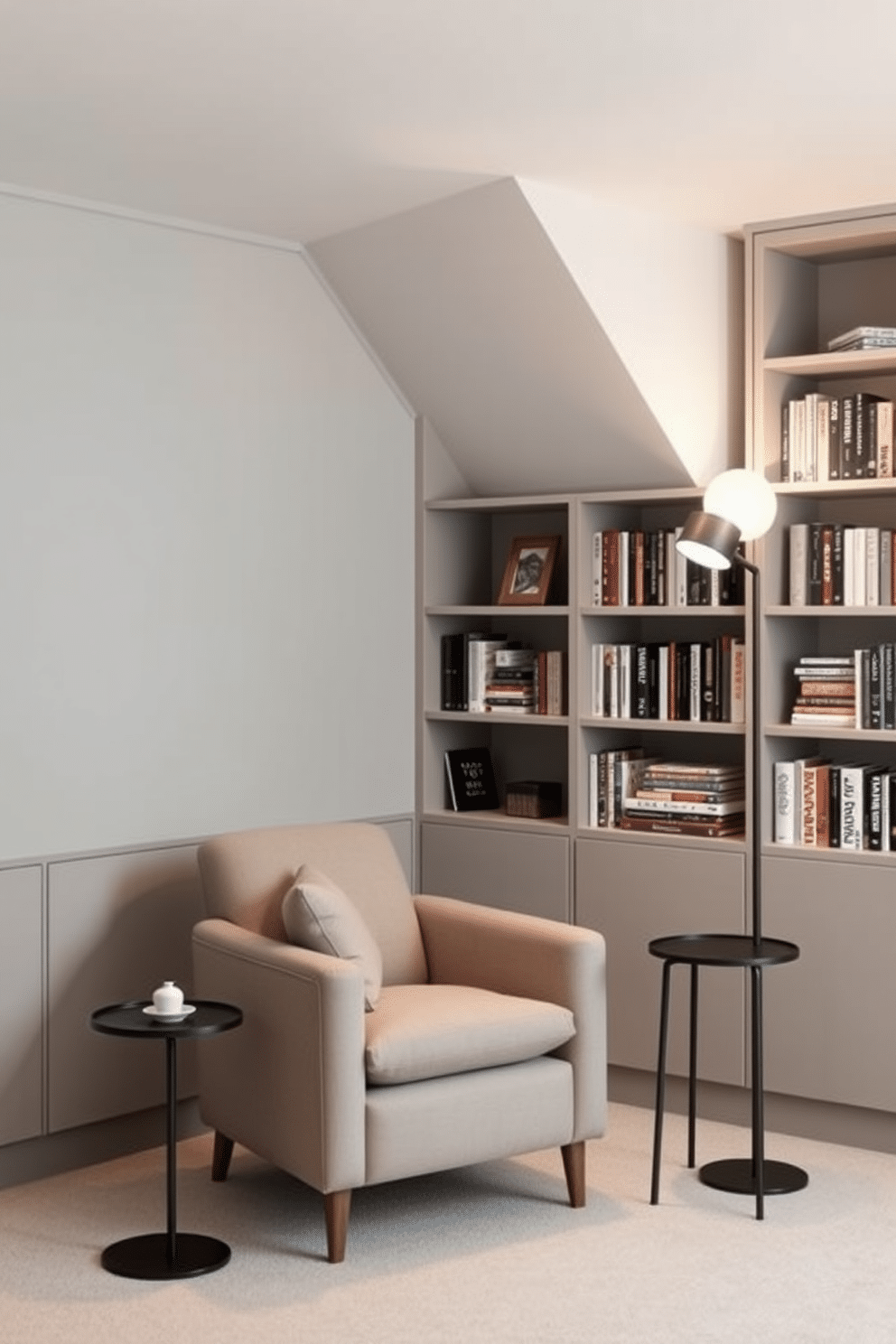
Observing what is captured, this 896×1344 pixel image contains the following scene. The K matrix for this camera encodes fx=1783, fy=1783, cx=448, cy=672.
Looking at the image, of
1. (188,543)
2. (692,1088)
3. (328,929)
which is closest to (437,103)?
(188,543)

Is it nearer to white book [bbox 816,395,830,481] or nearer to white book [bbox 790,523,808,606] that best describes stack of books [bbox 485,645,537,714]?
white book [bbox 790,523,808,606]

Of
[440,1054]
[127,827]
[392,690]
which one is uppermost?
[392,690]

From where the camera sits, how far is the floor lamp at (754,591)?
14.1ft

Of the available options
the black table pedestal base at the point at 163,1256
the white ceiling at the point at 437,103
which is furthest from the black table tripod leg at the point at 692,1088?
the white ceiling at the point at 437,103

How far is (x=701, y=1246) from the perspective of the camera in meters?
4.03

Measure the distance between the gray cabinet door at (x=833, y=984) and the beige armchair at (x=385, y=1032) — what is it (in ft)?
2.44

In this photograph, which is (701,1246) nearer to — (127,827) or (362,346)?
(127,827)

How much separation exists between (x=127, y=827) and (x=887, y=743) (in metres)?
2.12

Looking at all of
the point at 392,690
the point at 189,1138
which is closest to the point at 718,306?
the point at 392,690

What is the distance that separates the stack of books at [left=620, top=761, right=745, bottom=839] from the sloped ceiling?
835mm

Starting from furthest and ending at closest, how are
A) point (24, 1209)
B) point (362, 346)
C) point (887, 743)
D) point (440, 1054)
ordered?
point (362, 346)
point (887, 743)
point (24, 1209)
point (440, 1054)

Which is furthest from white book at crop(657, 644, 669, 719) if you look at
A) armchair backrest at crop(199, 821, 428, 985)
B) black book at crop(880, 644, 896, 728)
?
armchair backrest at crop(199, 821, 428, 985)

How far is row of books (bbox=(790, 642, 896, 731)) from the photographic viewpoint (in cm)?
472

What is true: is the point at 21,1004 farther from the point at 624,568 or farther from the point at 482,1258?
the point at 624,568
